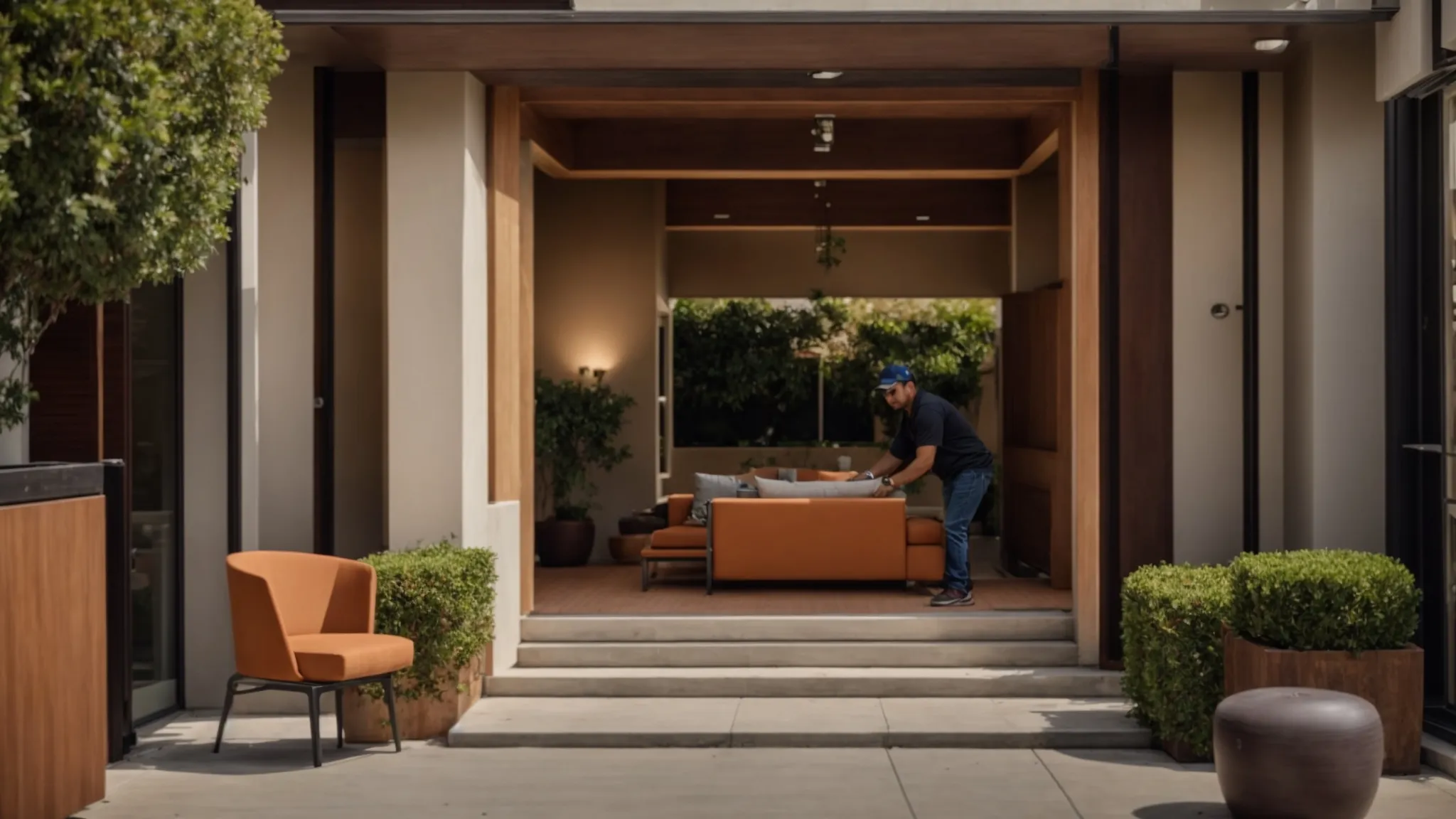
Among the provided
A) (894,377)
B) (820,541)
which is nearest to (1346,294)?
(894,377)

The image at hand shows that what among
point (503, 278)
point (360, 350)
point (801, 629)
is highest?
point (503, 278)

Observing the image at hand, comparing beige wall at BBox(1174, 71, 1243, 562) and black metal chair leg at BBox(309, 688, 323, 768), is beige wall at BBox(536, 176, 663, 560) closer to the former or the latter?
beige wall at BBox(1174, 71, 1243, 562)

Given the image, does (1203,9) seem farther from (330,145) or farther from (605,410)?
(605,410)

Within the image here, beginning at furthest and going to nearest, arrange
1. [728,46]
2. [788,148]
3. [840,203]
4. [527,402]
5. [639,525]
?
[840,203] < [639,525] < [788,148] < [527,402] < [728,46]

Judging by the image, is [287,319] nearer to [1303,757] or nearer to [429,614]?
[429,614]

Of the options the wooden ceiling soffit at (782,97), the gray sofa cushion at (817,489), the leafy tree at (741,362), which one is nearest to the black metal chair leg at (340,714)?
the wooden ceiling soffit at (782,97)

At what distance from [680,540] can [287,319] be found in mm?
3235

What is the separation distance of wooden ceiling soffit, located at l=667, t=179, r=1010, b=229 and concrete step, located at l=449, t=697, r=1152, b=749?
7660mm

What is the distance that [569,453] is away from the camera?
13.1 m

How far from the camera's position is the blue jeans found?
32.5 feet

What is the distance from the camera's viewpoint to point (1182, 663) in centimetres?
717

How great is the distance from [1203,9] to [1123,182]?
1231 mm

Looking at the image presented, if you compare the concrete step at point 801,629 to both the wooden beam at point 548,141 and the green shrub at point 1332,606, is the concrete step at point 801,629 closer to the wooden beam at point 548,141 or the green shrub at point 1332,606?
the green shrub at point 1332,606

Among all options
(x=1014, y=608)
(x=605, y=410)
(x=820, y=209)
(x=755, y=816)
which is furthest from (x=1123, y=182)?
(x=820, y=209)
